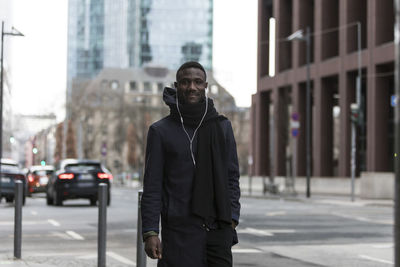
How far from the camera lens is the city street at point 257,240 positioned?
11.4 meters

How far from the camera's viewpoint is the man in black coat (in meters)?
4.65

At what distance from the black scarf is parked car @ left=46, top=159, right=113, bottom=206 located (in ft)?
76.1

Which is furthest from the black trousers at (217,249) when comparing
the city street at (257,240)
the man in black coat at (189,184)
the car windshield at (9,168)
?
the car windshield at (9,168)

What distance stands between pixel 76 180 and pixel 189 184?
23.7 metres

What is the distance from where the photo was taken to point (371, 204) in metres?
31.4

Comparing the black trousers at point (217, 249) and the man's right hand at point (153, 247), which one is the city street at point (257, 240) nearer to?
the man's right hand at point (153, 247)

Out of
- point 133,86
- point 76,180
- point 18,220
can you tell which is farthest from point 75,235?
point 133,86

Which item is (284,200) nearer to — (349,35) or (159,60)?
(349,35)

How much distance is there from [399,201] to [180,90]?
165 centimetres

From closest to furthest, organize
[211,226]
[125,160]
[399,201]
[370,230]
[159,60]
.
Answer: [399,201] < [211,226] < [370,230] < [125,160] < [159,60]

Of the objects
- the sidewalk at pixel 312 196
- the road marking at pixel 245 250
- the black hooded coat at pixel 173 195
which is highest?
the black hooded coat at pixel 173 195

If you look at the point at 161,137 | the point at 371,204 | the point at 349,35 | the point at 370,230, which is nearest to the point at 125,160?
the point at 349,35

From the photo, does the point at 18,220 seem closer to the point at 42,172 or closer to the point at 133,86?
the point at 42,172

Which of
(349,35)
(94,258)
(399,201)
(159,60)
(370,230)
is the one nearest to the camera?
(399,201)
